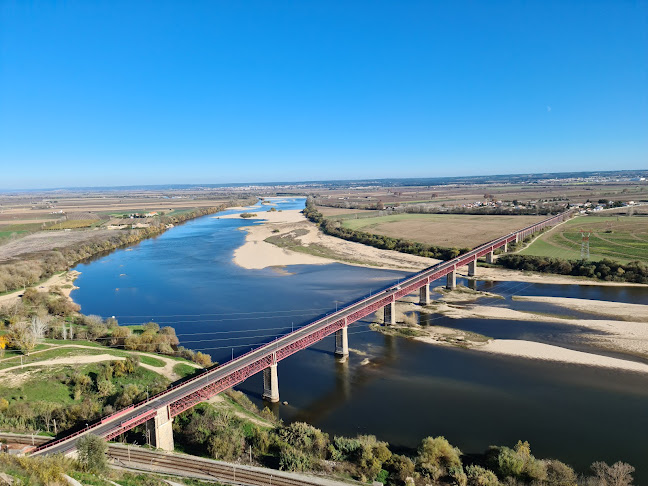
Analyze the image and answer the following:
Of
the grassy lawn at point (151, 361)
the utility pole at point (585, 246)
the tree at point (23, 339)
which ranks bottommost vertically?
the grassy lawn at point (151, 361)

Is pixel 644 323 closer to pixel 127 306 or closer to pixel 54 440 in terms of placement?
pixel 54 440

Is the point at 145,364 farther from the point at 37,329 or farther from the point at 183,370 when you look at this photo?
the point at 37,329

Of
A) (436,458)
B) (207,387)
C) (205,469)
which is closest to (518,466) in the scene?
(436,458)

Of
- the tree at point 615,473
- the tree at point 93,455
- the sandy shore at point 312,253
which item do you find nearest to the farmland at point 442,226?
the sandy shore at point 312,253

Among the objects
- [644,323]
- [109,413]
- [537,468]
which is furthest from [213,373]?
[644,323]

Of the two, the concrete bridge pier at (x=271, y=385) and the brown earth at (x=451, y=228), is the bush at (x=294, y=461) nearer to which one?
the concrete bridge pier at (x=271, y=385)

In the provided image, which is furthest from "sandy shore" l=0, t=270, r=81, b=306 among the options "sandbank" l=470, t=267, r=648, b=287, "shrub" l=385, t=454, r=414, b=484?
"sandbank" l=470, t=267, r=648, b=287
